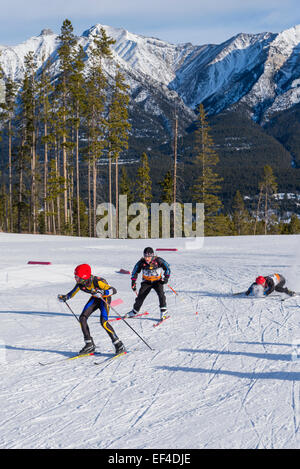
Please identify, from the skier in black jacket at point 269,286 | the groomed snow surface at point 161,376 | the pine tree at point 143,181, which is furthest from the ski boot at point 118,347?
the pine tree at point 143,181

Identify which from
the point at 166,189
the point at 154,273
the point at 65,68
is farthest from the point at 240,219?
the point at 154,273

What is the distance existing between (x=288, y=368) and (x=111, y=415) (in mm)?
3037

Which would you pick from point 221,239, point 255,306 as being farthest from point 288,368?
point 221,239

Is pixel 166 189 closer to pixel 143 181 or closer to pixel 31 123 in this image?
pixel 143 181

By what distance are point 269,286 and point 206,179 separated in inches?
1275

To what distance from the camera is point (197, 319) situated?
30.8 ft

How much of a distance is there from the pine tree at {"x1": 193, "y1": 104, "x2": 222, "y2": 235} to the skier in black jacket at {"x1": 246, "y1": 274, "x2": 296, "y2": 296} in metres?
31.1

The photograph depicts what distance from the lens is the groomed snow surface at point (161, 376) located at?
4.61 meters

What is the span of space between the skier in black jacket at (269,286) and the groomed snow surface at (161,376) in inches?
12.2

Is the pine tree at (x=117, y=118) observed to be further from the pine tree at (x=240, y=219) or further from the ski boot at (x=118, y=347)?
the pine tree at (x=240, y=219)

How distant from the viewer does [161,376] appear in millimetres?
6242

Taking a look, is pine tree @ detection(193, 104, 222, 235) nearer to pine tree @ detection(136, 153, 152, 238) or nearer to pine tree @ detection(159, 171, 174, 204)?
pine tree @ detection(159, 171, 174, 204)

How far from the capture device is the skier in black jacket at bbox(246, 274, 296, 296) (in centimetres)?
1075

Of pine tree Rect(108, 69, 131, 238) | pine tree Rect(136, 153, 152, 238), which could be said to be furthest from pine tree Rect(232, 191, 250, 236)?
pine tree Rect(108, 69, 131, 238)
